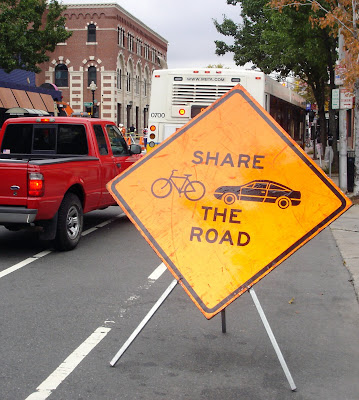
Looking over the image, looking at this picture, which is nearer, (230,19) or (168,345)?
(168,345)

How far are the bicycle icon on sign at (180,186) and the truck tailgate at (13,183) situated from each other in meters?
4.27

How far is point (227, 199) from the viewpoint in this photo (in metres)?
4.87

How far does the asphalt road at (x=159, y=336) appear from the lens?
14.6 ft

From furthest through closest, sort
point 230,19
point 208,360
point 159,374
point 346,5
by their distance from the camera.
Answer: point 230,19, point 346,5, point 208,360, point 159,374

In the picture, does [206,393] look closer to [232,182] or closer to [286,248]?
[286,248]

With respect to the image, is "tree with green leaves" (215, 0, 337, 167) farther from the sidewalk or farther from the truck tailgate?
the truck tailgate

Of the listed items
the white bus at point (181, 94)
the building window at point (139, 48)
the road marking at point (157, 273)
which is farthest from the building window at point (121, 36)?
the road marking at point (157, 273)

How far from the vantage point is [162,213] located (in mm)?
4883

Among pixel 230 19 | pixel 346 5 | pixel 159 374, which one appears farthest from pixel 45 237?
pixel 230 19

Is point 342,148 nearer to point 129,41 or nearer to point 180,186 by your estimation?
point 180,186

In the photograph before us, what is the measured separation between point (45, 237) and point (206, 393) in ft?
17.6

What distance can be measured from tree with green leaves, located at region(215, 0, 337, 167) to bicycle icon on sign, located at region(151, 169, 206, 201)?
12.6m

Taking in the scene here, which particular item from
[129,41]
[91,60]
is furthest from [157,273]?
[129,41]

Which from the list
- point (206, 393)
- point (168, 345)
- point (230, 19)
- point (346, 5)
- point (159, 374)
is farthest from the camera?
point (230, 19)
